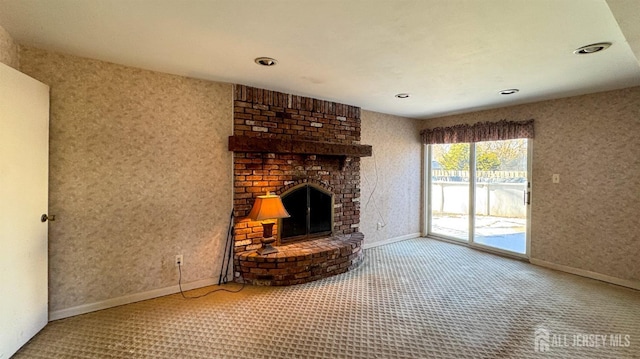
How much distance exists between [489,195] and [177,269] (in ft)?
14.8

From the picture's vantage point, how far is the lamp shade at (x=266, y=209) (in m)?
3.04

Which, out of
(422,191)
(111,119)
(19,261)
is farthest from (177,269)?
(422,191)

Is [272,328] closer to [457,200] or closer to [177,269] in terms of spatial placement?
[177,269]

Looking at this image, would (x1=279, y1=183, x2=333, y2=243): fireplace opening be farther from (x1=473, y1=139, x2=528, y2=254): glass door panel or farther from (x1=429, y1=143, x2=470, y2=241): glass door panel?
(x1=473, y1=139, x2=528, y2=254): glass door panel

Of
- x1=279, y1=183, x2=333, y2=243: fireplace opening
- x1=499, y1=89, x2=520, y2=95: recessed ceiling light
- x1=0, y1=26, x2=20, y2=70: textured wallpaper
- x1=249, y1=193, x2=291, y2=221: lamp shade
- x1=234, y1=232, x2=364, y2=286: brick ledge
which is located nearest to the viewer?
x1=0, y1=26, x2=20, y2=70: textured wallpaper

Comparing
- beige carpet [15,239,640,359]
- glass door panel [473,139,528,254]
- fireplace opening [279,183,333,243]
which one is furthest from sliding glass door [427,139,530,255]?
fireplace opening [279,183,333,243]

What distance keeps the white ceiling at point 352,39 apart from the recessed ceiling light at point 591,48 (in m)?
0.06

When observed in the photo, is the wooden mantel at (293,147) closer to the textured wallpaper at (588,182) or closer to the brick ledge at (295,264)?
the brick ledge at (295,264)

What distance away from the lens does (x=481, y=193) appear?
4.71 m

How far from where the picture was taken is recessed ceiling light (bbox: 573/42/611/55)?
83.7 inches

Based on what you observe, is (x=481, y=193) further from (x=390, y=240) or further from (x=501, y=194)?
(x=390, y=240)

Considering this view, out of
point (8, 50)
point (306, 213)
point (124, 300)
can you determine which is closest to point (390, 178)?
point (306, 213)

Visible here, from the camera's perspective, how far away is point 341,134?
166 inches

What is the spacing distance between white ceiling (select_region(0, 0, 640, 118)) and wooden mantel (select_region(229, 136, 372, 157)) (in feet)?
2.10
